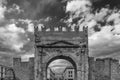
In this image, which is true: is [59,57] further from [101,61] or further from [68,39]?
[101,61]

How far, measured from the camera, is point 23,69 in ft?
85.7

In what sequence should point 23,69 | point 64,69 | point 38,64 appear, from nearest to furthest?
point 38,64
point 23,69
point 64,69

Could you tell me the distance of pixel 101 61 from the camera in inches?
1041

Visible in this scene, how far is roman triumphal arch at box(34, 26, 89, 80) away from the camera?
25.8m

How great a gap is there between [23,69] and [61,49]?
224 inches

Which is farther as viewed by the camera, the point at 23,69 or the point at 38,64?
the point at 23,69

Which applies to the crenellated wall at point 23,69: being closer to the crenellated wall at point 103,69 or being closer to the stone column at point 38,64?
the stone column at point 38,64

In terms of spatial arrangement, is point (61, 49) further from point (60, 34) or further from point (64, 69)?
point (64, 69)

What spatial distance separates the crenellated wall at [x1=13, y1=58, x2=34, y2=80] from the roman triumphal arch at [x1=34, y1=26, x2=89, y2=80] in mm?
820

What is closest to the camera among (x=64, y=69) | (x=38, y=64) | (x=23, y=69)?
(x=38, y=64)

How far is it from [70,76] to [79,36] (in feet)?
102

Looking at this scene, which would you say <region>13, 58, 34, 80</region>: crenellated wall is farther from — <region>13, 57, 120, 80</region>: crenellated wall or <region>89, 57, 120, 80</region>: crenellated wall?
<region>89, 57, 120, 80</region>: crenellated wall

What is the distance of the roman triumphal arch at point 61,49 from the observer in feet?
84.5

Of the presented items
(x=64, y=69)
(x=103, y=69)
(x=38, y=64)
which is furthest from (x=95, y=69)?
(x=64, y=69)
